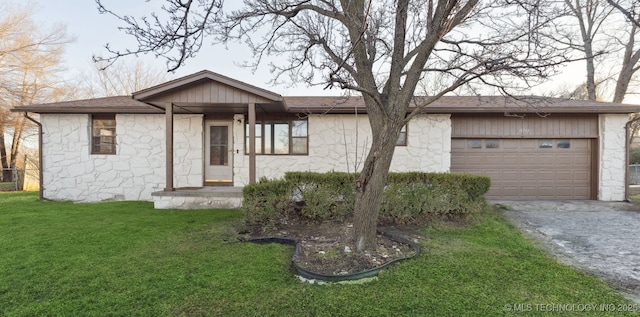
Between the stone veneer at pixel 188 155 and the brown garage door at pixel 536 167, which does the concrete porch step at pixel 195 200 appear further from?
the brown garage door at pixel 536 167

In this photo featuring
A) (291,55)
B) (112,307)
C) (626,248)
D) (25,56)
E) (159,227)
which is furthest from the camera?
(25,56)

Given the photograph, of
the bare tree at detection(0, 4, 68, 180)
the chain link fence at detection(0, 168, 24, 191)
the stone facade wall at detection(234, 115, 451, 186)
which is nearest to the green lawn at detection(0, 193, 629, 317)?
the stone facade wall at detection(234, 115, 451, 186)

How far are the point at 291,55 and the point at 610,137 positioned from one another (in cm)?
956

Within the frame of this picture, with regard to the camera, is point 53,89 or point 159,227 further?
point 53,89

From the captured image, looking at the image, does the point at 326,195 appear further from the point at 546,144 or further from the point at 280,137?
the point at 546,144

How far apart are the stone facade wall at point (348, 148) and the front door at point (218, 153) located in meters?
0.42

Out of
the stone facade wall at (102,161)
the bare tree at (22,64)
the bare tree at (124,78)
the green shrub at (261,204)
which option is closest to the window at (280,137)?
the stone facade wall at (102,161)

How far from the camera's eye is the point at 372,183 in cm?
405

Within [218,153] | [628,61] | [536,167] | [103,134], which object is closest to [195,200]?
[218,153]

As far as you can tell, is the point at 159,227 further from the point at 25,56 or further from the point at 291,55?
the point at 25,56

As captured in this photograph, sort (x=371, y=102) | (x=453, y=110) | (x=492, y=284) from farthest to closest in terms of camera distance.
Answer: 1. (x=453, y=110)
2. (x=371, y=102)
3. (x=492, y=284)

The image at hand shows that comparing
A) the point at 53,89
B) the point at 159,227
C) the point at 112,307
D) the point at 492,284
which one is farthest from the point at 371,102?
the point at 53,89

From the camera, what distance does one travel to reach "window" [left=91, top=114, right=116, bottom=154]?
29.6 feet

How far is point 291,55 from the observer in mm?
6387
